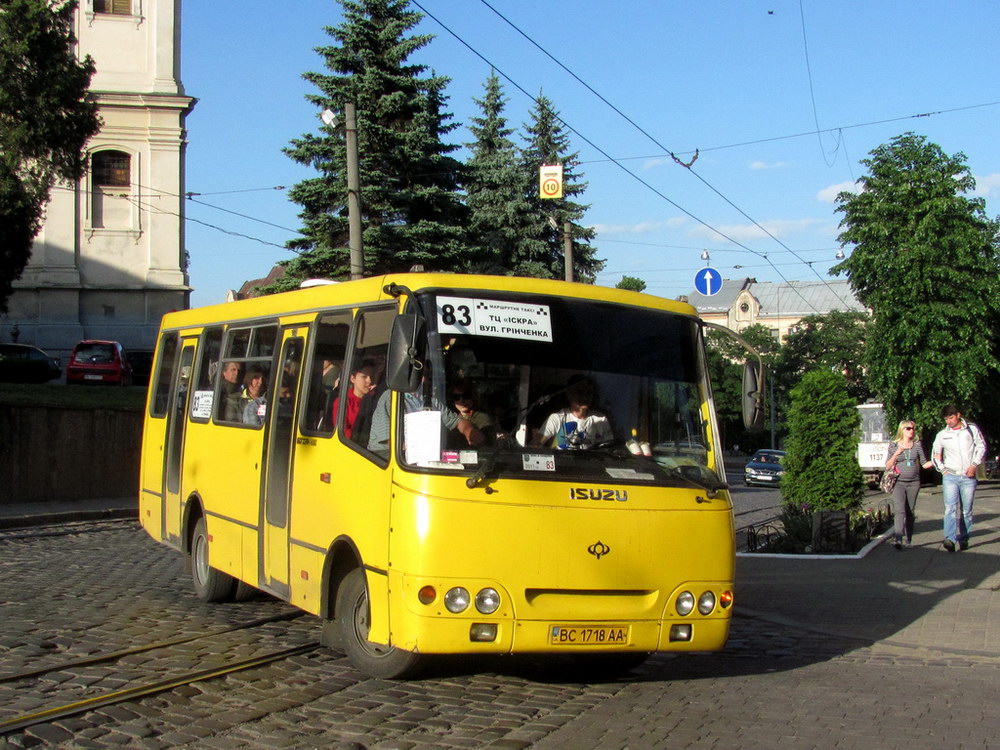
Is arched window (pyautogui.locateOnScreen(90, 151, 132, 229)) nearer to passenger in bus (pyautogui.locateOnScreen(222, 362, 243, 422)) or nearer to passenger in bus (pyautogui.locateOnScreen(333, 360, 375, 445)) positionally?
passenger in bus (pyautogui.locateOnScreen(222, 362, 243, 422))

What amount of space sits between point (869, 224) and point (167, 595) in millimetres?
34749

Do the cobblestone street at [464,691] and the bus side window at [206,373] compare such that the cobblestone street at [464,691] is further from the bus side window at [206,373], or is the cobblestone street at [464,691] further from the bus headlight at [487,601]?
the bus side window at [206,373]

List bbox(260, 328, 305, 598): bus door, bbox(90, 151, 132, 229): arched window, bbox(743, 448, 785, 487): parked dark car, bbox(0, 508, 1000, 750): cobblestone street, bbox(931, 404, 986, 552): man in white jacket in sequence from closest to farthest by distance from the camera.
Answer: bbox(0, 508, 1000, 750): cobblestone street
bbox(260, 328, 305, 598): bus door
bbox(931, 404, 986, 552): man in white jacket
bbox(90, 151, 132, 229): arched window
bbox(743, 448, 785, 487): parked dark car

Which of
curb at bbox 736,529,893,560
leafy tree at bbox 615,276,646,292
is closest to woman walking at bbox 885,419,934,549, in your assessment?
curb at bbox 736,529,893,560

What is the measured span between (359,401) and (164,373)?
224 inches

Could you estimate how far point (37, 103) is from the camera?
1014 inches

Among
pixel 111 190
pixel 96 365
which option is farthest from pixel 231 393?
pixel 111 190

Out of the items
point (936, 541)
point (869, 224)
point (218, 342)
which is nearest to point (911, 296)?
point (869, 224)

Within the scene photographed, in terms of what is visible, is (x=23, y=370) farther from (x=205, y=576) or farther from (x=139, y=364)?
(x=205, y=576)

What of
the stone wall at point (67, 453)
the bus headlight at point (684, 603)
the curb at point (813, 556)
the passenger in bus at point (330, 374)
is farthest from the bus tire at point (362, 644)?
the stone wall at point (67, 453)

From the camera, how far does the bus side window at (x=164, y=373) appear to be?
12.9m

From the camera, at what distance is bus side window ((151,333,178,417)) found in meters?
12.9

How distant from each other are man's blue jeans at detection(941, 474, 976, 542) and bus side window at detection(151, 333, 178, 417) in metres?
9.03

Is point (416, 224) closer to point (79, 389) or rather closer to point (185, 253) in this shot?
point (79, 389)
